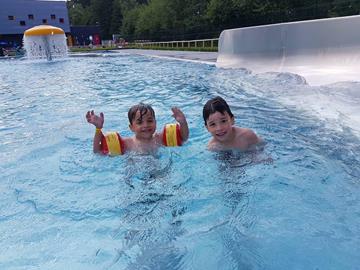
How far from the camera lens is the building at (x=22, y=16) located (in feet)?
152

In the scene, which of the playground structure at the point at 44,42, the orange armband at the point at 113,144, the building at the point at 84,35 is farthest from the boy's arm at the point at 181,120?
the building at the point at 84,35

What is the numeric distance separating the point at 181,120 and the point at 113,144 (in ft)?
2.31

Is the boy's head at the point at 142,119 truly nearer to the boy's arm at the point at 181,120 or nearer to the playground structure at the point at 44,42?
the boy's arm at the point at 181,120

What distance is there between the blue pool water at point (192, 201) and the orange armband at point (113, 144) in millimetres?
131

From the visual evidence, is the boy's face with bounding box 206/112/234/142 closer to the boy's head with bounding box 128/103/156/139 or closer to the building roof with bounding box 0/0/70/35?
the boy's head with bounding box 128/103/156/139

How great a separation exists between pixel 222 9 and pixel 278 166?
23643 millimetres

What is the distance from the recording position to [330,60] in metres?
7.71

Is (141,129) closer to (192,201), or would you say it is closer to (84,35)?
(192,201)

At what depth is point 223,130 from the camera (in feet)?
10.5

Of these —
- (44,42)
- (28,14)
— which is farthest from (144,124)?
(28,14)

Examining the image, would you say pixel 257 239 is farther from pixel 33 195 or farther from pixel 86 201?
pixel 33 195

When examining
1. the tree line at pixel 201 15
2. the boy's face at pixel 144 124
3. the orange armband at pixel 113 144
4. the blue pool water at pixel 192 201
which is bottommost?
the blue pool water at pixel 192 201

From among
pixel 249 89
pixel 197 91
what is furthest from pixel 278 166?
pixel 197 91

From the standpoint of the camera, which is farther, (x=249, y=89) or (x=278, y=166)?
(x=249, y=89)
